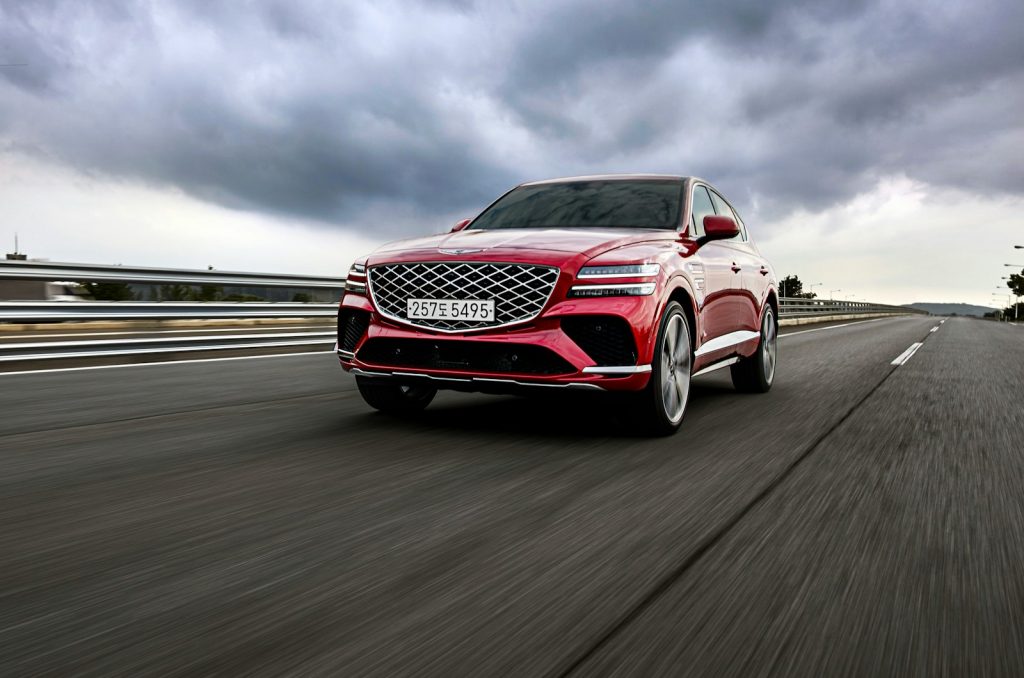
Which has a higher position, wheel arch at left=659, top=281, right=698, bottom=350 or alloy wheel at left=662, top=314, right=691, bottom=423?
wheel arch at left=659, top=281, right=698, bottom=350

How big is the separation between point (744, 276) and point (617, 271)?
→ 286cm

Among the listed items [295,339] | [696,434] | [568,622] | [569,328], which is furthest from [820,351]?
[568,622]

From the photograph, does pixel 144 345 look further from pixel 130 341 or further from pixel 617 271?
pixel 617 271

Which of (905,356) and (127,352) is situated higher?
(127,352)

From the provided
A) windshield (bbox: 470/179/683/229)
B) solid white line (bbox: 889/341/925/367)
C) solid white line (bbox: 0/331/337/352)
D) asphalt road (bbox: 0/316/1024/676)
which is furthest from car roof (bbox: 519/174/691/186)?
solid white line (bbox: 889/341/925/367)

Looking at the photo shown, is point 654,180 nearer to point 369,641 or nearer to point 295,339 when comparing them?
point 369,641

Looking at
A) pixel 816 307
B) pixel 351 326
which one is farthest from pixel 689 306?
pixel 816 307

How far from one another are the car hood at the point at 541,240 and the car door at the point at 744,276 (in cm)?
A: 153

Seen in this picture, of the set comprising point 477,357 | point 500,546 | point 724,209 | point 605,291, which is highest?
point 724,209

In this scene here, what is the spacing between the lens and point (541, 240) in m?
5.38

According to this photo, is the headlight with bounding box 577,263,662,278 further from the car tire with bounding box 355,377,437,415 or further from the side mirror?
the car tire with bounding box 355,377,437,415

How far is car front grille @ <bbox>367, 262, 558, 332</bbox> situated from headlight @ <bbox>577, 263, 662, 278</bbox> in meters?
0.18

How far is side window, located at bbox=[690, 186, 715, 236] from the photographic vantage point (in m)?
6.64

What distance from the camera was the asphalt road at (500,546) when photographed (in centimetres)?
215
